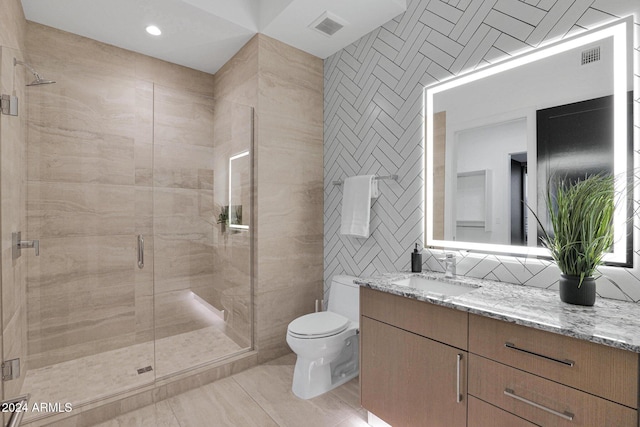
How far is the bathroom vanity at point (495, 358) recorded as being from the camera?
97 cm

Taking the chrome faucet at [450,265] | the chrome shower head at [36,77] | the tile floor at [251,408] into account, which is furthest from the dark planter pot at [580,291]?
the chrome shower head at [36,77]

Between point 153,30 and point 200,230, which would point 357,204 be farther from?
point 153,30

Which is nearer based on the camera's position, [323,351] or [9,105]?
[9,105]

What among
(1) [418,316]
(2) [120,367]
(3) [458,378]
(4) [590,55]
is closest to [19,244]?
(2) [120,367]

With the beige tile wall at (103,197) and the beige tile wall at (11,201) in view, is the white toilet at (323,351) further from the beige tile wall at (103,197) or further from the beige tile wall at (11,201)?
the beige tile wall at (11,201)

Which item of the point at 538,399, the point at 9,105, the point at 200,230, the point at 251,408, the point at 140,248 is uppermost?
the point at 9,105

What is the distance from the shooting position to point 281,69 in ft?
8.70

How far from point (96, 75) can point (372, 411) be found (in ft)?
9.47

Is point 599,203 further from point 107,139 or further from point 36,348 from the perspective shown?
point 36,348

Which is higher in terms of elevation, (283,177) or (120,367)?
(283,177)

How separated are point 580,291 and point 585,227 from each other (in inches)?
10.2

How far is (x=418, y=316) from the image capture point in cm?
148

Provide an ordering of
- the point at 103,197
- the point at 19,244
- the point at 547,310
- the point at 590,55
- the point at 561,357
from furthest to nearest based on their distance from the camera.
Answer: the point at 103,197 < the point at 19,244 < the point at 590,55 < the point at 547,310 < the point at 561,357

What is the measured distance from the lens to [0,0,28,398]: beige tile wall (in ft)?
5.36
